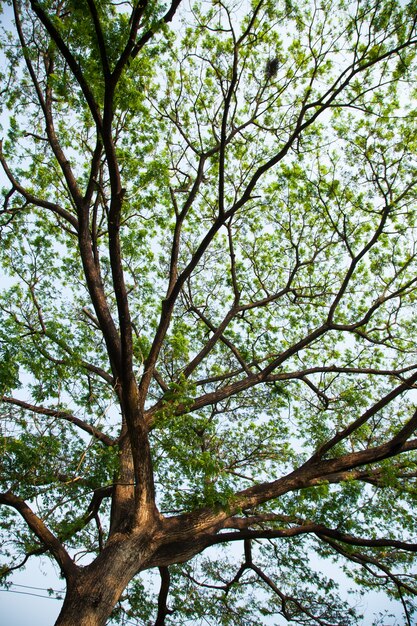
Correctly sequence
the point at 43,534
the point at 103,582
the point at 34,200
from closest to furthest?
the point at 103,582
the point at 43,534
the point at 34,200

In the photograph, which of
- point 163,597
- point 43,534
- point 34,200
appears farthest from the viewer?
point 163,597

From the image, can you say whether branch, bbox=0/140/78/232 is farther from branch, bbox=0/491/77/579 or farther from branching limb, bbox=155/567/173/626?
branching limb, bbox=155/567/173/626

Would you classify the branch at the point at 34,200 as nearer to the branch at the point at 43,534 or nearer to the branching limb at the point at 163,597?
the branch at the point at 43,534

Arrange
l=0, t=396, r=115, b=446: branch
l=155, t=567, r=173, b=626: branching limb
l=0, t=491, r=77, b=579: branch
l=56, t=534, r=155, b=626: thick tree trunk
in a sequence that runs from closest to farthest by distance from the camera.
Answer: l=56, t=534, r=155, b=626: thick tree trunk
l=0, t=491, r=77, b=579: branch
l=0, t=396, r=115, b=446: branch
l=155, t=567, r=173, b=626: branching limb

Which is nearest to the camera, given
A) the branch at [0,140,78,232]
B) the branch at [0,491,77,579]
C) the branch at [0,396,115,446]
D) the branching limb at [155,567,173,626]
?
the branch at [0,491,77,579]

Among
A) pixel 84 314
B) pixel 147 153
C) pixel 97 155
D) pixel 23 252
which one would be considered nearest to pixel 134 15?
pixel 97 155

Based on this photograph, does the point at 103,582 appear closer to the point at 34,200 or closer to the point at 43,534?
the point at 43,534

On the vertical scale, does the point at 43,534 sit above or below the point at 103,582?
above

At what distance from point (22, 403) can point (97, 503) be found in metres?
2.24

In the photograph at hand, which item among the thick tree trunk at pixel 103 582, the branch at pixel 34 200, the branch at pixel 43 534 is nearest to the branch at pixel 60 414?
the branch at pixel 43 534

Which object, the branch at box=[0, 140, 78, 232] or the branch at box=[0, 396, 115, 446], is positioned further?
the branch at box=[0, 140, 78, 232]

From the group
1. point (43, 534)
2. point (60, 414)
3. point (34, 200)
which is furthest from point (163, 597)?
point (34, 200)

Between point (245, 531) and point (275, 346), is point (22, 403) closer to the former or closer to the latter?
point (245, 531)

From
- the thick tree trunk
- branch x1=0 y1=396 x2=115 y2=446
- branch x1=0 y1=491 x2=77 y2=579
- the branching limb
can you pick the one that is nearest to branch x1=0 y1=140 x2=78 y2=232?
branch x1=0 y1=396 x2=115 y2=446
